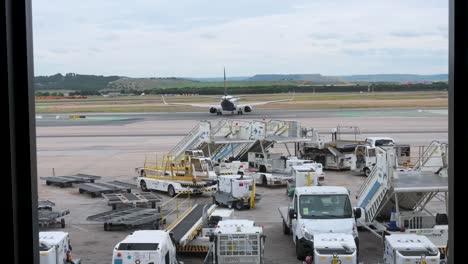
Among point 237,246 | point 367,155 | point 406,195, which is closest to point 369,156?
point 367,155

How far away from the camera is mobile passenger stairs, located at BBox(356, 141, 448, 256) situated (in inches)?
739

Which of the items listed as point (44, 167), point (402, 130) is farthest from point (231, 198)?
point (402, 130)

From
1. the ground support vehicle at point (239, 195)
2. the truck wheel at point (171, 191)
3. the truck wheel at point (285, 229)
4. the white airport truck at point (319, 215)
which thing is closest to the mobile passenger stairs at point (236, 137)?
the truck wheel at point (171, 191)

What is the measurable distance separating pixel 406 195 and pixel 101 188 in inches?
688

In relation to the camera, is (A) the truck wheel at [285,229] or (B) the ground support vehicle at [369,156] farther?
(B) the ground support vehicle at [369,156]

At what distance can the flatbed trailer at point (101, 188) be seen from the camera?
105ft

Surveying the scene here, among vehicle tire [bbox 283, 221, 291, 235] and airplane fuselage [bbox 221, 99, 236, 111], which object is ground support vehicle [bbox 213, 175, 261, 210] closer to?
vehicle tire [bbox 283, 221, 291, 235]

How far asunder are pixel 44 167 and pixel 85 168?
3.34 meters

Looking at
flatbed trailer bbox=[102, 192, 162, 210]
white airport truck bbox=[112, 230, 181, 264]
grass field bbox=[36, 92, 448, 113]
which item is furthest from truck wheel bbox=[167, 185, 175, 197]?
grass field bbox=[36, 92, 448, 113]

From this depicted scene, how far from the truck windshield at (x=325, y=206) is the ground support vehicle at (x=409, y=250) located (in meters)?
3.30

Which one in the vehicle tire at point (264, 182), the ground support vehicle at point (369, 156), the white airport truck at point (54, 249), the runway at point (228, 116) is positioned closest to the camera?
the white airport truck at point (54, 249)

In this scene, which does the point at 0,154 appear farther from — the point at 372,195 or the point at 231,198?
the point at 231,198

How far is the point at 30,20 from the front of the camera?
3.46 metres

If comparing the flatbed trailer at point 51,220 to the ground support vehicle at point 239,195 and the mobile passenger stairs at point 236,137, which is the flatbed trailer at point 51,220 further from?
the mobile passenger stairs at point 236,137
